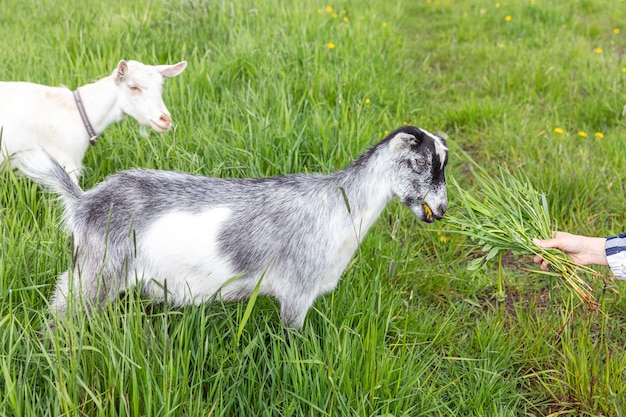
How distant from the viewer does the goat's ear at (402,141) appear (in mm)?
2566

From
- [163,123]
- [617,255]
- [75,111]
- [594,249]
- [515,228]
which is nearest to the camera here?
[617,255]

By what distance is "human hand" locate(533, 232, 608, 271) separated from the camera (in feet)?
8.70

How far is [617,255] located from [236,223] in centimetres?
163

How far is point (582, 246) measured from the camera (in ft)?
8.81

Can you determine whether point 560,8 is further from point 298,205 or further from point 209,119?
point 298,205

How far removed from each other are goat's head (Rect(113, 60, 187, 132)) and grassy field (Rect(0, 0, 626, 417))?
0.20m

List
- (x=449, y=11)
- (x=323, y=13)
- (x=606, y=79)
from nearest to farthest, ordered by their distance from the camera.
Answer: (x=606, y=79) → (x=323, y=13) → (x=449, y=11)

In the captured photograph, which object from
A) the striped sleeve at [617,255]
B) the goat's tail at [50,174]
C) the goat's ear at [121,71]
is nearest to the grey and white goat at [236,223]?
the goat's tail at [50,174]

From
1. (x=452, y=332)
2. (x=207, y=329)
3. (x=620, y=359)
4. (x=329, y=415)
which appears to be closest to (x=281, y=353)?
(x=207, y=329)

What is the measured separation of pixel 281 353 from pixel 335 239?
1.85 feet

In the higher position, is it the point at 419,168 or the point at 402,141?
the point at 402,141

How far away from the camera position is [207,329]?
2678mm

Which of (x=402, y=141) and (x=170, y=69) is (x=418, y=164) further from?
(x=170, y=69)

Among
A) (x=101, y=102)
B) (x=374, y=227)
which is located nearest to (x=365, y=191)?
(x=374, y=227)
